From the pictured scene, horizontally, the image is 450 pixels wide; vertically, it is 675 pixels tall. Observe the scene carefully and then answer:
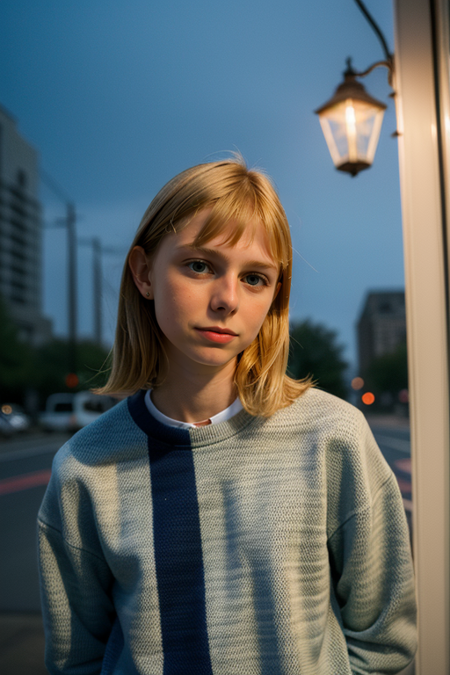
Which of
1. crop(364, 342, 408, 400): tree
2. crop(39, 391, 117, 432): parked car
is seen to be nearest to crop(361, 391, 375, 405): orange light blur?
crop(364, 342, 408, 400): tree

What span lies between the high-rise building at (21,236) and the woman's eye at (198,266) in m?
0.70

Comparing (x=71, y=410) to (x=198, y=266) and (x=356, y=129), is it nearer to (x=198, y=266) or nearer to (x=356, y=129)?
(x=198, y=266)

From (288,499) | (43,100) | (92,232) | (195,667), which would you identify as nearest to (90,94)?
(43,100)

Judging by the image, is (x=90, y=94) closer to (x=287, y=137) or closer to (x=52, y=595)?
(x=287, y=137)

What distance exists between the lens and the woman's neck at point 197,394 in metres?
0.77

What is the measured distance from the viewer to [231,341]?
685 millimetres

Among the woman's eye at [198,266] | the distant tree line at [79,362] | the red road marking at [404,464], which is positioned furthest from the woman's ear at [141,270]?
the red road marking at [404,464]

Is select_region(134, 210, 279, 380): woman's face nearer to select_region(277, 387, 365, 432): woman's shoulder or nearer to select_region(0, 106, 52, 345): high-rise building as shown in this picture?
select_region(277, 387, 365, 432): woman's shoulder

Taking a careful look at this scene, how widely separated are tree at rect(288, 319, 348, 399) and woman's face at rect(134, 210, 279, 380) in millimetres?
505

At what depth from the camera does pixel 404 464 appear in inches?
42.6

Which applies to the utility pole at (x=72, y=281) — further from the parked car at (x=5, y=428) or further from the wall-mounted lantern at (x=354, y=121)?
the wall-mounted lantern at (x=354, y=121)

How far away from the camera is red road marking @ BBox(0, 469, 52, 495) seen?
1.22 m

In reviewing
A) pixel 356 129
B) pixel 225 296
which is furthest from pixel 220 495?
pixel 356 129

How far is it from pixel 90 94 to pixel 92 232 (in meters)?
0.35
